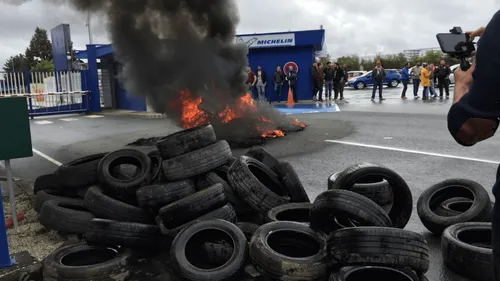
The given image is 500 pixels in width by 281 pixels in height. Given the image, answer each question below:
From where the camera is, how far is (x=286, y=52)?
2277 cm

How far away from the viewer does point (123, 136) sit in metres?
12.6

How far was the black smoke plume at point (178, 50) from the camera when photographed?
10.9m

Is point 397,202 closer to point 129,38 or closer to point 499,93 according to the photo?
point 499,93

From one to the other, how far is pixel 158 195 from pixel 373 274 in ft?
7.88

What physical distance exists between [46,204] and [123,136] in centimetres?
812

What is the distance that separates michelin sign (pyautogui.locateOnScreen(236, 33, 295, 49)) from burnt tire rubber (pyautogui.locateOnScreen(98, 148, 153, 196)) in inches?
684

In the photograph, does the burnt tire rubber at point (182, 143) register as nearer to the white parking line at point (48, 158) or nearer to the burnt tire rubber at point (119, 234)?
the burnt tire rubber at point (119, 234)

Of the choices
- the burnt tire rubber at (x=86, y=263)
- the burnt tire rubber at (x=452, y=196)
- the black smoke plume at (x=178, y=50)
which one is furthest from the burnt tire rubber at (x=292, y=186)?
the black smoke plume at (x=178, y=50)

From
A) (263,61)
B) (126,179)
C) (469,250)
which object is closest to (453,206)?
(469,250)

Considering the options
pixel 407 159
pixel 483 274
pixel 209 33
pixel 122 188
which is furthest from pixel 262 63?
pixel 483 274

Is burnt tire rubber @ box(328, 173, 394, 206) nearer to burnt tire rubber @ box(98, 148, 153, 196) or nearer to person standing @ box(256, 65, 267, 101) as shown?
burnt tire rubber @ box(98, 148, 153, 196)

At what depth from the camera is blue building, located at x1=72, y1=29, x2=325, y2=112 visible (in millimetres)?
21406

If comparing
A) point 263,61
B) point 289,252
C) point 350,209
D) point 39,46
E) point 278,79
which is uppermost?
point 39,46

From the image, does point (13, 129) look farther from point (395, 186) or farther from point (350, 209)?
point (395, 186)
